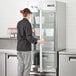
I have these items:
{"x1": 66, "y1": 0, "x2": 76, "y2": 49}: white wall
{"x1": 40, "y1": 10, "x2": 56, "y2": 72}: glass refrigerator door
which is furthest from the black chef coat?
{"x1": 66, "y1": 0, "x2": 76, "y2": 49}: white wall

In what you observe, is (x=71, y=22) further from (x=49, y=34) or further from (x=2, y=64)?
(x=2, y=64)

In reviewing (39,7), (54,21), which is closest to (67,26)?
(54,21)

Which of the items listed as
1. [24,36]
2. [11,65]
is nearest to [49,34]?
[24,36]

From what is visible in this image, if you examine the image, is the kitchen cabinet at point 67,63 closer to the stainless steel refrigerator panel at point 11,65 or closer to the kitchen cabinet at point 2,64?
the stainless steel refrigerator panel at point 11,65

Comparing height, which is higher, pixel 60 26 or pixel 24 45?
pixel 60 26

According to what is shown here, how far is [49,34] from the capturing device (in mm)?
4898

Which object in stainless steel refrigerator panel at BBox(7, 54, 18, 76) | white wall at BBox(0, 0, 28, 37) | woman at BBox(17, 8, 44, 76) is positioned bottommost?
stainless steel refrigerator panel at BBox(7, 54, 18, 76)

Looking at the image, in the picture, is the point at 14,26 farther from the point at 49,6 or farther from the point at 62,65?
the point at 62,65

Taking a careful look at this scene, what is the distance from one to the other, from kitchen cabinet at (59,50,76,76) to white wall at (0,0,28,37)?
1469mm

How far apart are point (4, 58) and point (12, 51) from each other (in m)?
0.23

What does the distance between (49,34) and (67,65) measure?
2.47 ft

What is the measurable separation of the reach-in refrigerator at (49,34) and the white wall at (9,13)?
2.04 ft

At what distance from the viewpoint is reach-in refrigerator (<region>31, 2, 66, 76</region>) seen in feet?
15.4

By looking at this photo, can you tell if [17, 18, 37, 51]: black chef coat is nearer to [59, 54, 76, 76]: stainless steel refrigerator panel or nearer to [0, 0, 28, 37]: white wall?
[59, 54, 76, 76]: stainless steel refrigerator panel
